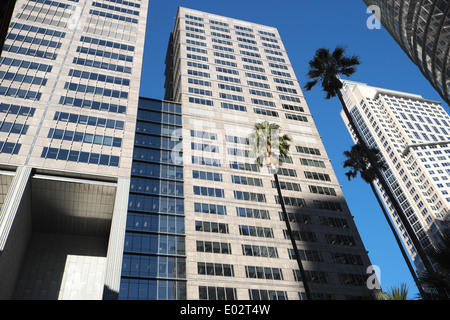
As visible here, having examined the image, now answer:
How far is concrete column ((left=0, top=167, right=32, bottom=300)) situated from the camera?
4028 cm

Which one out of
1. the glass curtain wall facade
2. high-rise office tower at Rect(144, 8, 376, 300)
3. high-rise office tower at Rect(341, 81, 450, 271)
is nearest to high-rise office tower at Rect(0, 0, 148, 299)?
the glass curtain wall facade

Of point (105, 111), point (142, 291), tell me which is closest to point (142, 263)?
point (142, 291)

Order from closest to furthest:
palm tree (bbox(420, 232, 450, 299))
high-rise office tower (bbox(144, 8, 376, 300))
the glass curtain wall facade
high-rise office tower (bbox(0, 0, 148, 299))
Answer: palm tree (bbox(420, 232, 450, 299)) → high-rise office tower (bbox(0, 0, 148, 299)) → the glass curtain wall facade → high-rise office tower (bbox(144, 8, 376, 300))

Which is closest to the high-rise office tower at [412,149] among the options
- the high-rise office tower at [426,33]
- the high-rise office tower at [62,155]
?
the high-rise office tower at [426,33]

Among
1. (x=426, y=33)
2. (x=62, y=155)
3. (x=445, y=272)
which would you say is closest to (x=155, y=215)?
(x=62, y=155)

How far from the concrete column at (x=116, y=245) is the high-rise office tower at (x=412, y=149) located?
4299 inches

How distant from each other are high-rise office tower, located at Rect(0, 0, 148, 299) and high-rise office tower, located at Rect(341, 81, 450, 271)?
359 feet

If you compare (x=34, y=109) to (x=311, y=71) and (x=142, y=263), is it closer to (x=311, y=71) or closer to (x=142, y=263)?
(x=142, y=263)

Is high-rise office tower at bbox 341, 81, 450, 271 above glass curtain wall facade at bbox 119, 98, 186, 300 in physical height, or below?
above

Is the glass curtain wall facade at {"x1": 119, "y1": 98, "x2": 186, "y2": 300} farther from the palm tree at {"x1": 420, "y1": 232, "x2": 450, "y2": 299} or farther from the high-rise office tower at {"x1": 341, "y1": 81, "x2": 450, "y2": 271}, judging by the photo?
the high-rise office tower at {"x1": 341, "y1": 81, "x2": 450, "y2": 271}

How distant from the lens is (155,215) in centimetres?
5353

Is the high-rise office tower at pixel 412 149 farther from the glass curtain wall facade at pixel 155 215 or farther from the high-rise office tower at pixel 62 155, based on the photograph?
the high-rise office tower at pixel 62 155

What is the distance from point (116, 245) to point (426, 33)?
45650 millimetres

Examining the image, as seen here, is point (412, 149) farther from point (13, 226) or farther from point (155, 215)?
point (13, 226)
